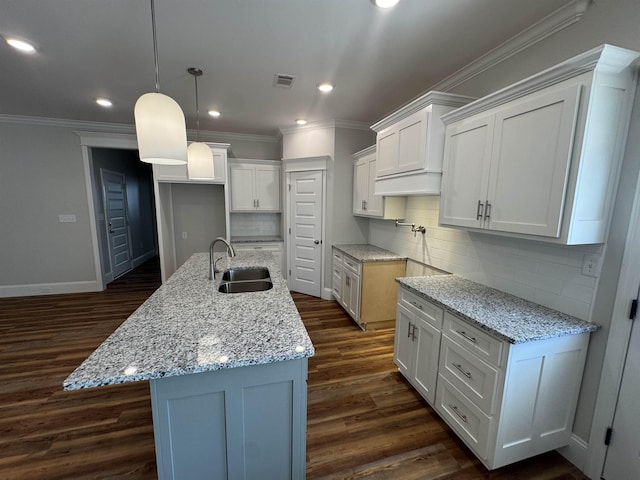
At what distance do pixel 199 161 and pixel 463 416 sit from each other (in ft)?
9.45

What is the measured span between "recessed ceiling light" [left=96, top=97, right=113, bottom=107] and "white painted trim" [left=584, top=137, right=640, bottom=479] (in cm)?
484

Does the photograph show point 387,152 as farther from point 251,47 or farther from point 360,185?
point 251,47

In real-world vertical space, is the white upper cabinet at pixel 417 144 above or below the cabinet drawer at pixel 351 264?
above

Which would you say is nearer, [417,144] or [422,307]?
[422,307]

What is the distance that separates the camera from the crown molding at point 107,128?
3916mm

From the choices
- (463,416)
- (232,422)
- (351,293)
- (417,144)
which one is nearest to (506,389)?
(463,416)

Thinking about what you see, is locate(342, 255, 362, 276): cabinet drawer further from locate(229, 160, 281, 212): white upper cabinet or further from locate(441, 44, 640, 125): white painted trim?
locate(441, 44, 640, 125): white painted trim

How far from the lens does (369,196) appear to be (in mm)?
3590

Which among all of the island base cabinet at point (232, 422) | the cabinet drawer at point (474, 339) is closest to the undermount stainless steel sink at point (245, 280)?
the island base cabinet at point (232, 422)

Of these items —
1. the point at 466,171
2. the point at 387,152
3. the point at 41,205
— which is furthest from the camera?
the point at 41,205

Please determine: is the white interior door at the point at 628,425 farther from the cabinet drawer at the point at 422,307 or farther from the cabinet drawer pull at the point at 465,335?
the cabinet drawer at the point at 422,307

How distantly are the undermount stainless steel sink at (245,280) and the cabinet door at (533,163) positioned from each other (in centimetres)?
177

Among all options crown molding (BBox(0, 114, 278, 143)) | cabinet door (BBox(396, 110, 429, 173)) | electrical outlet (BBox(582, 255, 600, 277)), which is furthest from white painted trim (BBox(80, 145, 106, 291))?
electrical outlet (BBox(582, 255, 600, 277))

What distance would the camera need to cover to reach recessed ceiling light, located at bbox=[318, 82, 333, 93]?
274 cm
